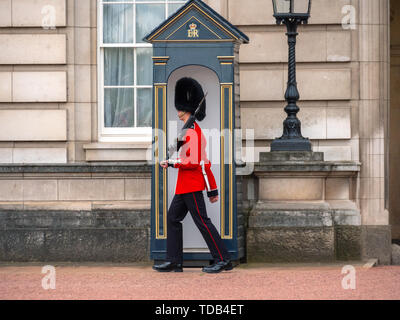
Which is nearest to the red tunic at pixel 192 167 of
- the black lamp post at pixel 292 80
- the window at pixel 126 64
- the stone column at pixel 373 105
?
the black lamp post at pixel 292 80

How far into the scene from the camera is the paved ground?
330 inches

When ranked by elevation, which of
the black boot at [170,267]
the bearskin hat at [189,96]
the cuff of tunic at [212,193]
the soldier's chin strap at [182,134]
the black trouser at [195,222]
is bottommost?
the black boot at [170,267]

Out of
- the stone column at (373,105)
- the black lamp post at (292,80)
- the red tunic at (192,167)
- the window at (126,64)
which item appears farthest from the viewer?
the window at (126,64)

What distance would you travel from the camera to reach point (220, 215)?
1005 centimetres

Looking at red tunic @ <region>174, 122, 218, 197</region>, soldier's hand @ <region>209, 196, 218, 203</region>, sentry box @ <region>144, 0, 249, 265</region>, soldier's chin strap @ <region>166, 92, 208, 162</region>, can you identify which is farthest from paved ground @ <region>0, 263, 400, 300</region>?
soldier's chin strap @ <region>166, 92, 208, 162</region>

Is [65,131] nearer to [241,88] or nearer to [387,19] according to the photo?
[241,88]

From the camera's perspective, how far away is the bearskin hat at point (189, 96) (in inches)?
389

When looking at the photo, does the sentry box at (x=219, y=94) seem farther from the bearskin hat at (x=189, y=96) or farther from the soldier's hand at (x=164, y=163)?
the soldier's hand at (x=164, y=163)

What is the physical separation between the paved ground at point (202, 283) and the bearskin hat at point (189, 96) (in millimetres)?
1634

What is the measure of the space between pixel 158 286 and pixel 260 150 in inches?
107

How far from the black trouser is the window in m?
1.87

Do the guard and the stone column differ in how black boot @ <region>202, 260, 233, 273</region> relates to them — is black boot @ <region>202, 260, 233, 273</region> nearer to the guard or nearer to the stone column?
the guard

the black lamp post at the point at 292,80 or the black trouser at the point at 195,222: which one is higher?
the black lamp post at the point at 292,80

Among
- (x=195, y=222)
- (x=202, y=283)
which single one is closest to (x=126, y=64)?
(x=195, y=222)
